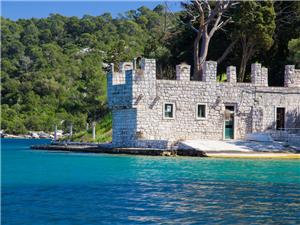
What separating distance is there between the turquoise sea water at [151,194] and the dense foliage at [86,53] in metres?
15.7

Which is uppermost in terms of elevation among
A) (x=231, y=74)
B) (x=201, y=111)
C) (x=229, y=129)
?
(x=231, y=74)

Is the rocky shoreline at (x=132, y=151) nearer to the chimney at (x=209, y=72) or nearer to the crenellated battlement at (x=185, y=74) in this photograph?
the crenellated battlement at (x=185, y=74)

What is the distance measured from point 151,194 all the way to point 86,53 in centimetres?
8452

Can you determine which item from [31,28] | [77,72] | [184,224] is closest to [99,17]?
[31,28]

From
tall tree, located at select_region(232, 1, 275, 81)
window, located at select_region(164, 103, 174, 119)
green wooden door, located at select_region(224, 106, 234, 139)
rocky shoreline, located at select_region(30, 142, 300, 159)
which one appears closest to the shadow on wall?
green wooden door, located at select_region(224, 106, 234, 139)

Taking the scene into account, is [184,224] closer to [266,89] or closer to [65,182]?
[65,182]

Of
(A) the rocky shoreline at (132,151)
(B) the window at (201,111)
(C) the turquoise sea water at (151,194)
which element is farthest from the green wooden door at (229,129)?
(C) the turquoise sea water at (151,194)

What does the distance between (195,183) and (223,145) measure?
481 inches

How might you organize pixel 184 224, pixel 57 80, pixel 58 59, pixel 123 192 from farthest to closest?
pixel 58 59 → pixel 57 80 → pixel 123 192 → pixel 184 224

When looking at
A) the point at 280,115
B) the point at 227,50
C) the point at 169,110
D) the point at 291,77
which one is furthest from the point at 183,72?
the point at 227,50

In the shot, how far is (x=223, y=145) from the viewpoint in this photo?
28344mm

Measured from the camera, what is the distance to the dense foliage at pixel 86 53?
37.8 metres

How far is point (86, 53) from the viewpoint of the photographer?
9744 centimetres

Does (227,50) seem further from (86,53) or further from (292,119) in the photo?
(86,53)
